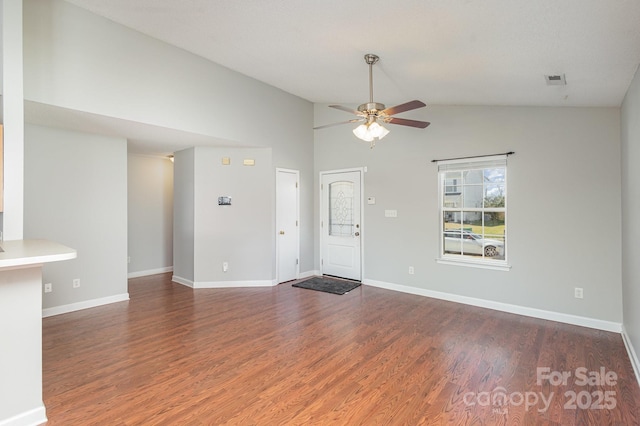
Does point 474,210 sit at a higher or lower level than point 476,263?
higher

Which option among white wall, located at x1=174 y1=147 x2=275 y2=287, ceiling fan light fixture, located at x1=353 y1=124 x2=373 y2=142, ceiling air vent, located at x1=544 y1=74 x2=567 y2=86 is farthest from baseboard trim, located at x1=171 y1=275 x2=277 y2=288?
ceiling air vent, located at x1=544 y1=74 x2=567 y2=86

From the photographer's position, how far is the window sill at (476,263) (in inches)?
174

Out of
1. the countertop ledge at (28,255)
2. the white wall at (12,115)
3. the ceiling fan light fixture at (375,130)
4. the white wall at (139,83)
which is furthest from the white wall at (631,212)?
the white wall at (12,115)

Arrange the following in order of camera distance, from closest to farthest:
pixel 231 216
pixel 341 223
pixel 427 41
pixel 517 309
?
1. pixel 427 41
2. pixel 517 309
3. pixel 231 216
4. pixel 341 223

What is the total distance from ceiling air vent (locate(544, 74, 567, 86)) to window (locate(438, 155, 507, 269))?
1.34m

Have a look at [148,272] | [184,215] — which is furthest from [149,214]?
[184,215]

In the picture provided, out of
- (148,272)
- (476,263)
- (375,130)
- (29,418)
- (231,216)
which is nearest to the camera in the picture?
(29,418)

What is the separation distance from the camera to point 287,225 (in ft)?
19.9

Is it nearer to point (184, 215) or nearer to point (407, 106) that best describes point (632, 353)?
point (407, 106)

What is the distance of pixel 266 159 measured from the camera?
18.6 feet

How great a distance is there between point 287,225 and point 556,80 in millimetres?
4392

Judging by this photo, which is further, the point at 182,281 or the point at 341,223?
the point at 341,223

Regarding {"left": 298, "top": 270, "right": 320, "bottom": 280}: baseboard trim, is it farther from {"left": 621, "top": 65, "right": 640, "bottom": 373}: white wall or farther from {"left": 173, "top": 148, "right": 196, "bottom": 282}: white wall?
{"left": 621, "top": 65, "right": 640, "bottom": 373}: white wall

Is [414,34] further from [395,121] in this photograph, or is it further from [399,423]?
[399,423]
